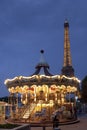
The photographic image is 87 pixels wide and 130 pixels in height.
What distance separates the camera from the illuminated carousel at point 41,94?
92.3ft

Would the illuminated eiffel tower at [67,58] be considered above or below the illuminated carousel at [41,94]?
above

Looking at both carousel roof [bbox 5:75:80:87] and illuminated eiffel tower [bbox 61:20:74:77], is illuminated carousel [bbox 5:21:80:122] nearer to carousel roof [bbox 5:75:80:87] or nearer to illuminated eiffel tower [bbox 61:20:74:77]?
carousel roof [bbox 5:75:80:87]

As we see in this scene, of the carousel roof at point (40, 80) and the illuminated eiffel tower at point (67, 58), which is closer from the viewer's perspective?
the carousel roof at point (40, 80)

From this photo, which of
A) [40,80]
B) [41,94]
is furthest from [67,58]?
[40,80]

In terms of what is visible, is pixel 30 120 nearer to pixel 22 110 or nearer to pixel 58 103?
pixel 22 110

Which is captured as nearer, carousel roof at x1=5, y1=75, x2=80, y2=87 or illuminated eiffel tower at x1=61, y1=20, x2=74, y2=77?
carousel roof at x1=5, y1=75, x2=80, y2=87

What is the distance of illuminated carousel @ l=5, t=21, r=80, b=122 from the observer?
28.1 meters

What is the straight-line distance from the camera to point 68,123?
85.4 ft

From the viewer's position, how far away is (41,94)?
33.2 m

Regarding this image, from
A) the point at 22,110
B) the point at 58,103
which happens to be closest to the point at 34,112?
the point at 22,110

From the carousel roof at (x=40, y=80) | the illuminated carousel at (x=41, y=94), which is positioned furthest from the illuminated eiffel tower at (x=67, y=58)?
the carousel roof at (x=40, y=80)

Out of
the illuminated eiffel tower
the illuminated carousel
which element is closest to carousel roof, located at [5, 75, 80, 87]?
the illuminated carousel

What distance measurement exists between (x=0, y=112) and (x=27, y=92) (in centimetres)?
469

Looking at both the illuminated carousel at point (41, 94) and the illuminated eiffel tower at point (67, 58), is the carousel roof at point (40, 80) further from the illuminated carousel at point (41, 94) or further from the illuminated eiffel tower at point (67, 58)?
the illuminated eiffel tower at point (67, 58)
